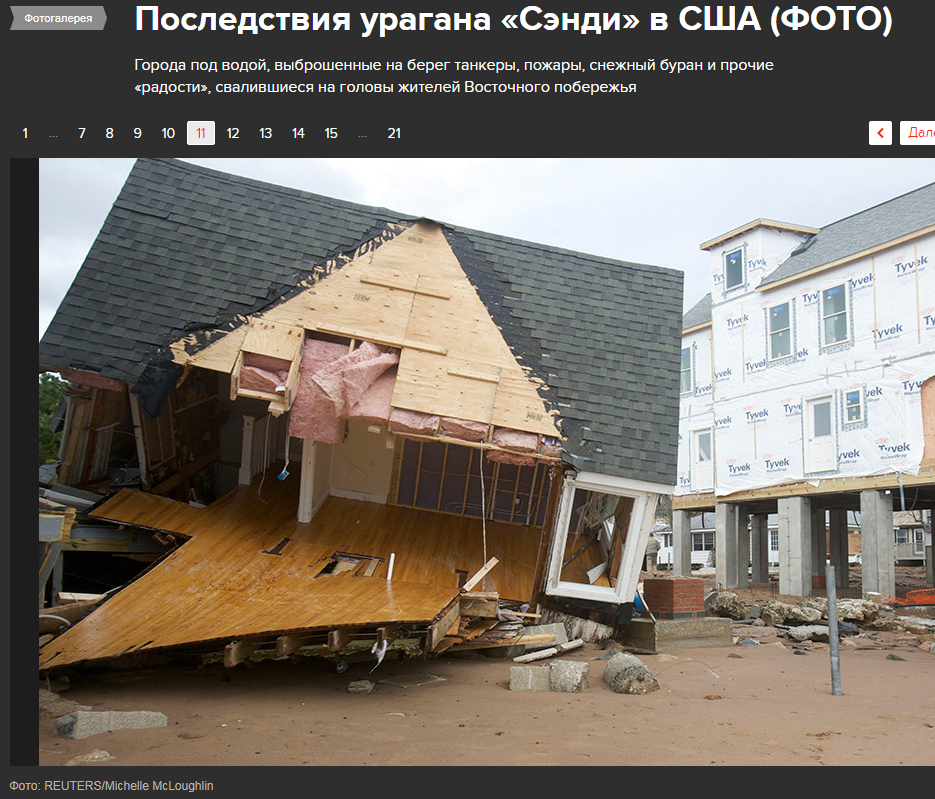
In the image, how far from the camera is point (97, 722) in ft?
21.0

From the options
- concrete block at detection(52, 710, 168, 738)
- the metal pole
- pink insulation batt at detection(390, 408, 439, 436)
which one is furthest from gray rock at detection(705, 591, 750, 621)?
concrete block at detection(52, 710, 168, 738)

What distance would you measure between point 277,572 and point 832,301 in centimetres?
1907

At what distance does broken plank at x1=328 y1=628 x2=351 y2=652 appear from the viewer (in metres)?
8.00

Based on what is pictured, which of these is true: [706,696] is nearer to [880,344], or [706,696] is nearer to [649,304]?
[649,304]

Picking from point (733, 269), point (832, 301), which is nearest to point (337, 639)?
point (832, 301)

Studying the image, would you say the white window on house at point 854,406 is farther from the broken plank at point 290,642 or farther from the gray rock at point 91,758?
the gray rock at point 91,758

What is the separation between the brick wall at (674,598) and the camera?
1285 cm

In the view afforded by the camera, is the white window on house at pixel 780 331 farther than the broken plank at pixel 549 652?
Yes

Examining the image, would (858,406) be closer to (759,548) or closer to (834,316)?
(834,316)

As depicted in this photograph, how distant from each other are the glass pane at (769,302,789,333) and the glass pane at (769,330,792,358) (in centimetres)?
19

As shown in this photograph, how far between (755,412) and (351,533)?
17.3 m

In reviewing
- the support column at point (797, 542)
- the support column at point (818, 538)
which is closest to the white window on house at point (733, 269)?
the support column at point (797, 542)

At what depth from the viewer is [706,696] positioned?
8695 millimetres
